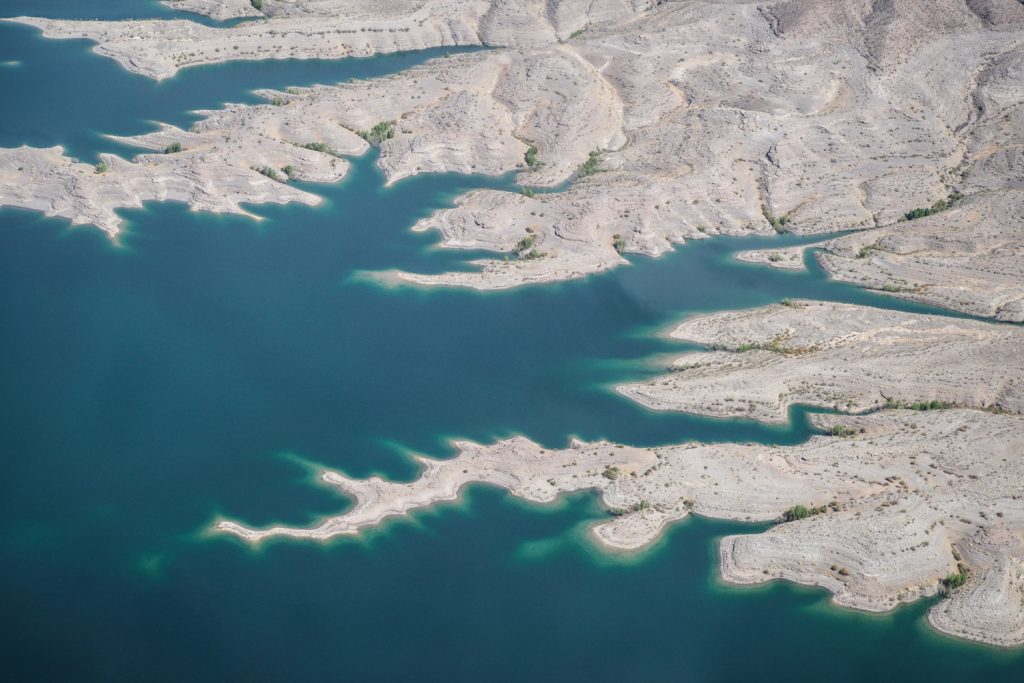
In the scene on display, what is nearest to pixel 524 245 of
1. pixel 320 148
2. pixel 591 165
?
pixel 591 165

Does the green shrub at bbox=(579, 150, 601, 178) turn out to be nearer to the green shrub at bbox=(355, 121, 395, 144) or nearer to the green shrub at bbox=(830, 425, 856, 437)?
the green shrub at bbox=(355, 121, 395, 144)

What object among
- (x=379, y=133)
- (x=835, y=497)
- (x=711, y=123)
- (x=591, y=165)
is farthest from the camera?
(x=379, y=133)

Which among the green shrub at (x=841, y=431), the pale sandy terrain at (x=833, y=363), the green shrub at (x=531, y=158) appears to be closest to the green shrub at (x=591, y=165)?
the green shrub at (x=531, y=158)

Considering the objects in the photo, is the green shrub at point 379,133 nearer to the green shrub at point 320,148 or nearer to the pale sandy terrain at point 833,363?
the green shrub at point 320,148

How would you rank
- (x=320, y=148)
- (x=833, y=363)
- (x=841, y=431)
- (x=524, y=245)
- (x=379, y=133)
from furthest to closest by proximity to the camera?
(x=379, y=133) → (x=320, y=148) → (x=524, y=245) → (x=833, y=363) → (x=841, y=431)

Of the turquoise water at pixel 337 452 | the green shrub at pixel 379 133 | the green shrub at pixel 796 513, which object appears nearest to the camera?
the turquoise water at pixel 337 452

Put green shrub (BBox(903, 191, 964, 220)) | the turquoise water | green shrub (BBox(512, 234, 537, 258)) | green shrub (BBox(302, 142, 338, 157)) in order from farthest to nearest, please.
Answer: green shrub (BBox(302, 142, 338, 157)), green shrub (BBox(903, 191, 964, 220)), green shrub (BBox(512, 234, 537, 258)), the turquoise water

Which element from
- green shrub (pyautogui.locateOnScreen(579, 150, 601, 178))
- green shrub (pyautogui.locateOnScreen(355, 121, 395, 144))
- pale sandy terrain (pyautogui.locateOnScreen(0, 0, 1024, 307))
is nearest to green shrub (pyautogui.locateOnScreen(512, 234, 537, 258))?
pale sandy terrain (pyautogui.locateOnScreen(0, 0, 1024, 307))

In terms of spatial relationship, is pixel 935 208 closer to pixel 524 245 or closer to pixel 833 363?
pixel 833 363

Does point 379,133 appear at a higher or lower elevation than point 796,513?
higher
